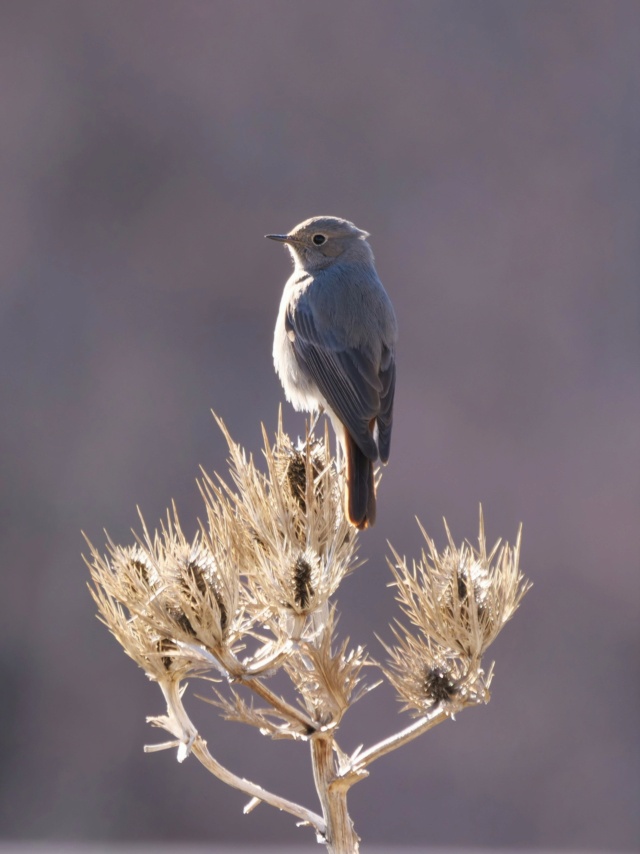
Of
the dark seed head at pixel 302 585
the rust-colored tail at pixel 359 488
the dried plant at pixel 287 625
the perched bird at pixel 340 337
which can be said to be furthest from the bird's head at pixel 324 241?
the dark seed head at pixel 302 585

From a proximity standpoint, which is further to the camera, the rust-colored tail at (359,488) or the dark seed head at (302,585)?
the rust-colored tail at (359,488)

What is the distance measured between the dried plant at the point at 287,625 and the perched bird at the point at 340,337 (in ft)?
2.20

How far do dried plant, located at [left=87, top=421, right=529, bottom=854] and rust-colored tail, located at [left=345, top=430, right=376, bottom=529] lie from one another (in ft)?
0.58

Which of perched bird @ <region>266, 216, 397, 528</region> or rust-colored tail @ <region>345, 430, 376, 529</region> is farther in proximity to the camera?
perched bird @ <region>266, 216, 397, 528</region>

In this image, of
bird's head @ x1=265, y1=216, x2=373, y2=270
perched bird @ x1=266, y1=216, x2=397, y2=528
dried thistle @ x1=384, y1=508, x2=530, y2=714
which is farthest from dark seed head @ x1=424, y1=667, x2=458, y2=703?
bird's head @ x1=265, y1=216, x2=373, y2=270

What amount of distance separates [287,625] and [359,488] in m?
0.47

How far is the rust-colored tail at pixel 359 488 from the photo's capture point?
1.67 meters

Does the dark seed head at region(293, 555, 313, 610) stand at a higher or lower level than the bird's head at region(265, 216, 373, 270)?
lower

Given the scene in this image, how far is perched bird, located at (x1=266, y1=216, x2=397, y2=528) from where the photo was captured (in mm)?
2350

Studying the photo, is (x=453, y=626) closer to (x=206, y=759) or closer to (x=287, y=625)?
(x=287, y=625)

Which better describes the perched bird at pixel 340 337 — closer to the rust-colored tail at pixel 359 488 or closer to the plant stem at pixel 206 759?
the rust-colored tail at pixel 359 488

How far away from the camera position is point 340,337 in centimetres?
256

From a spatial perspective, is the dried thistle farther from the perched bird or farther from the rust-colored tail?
the perched bird

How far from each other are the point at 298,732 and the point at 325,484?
372mm
